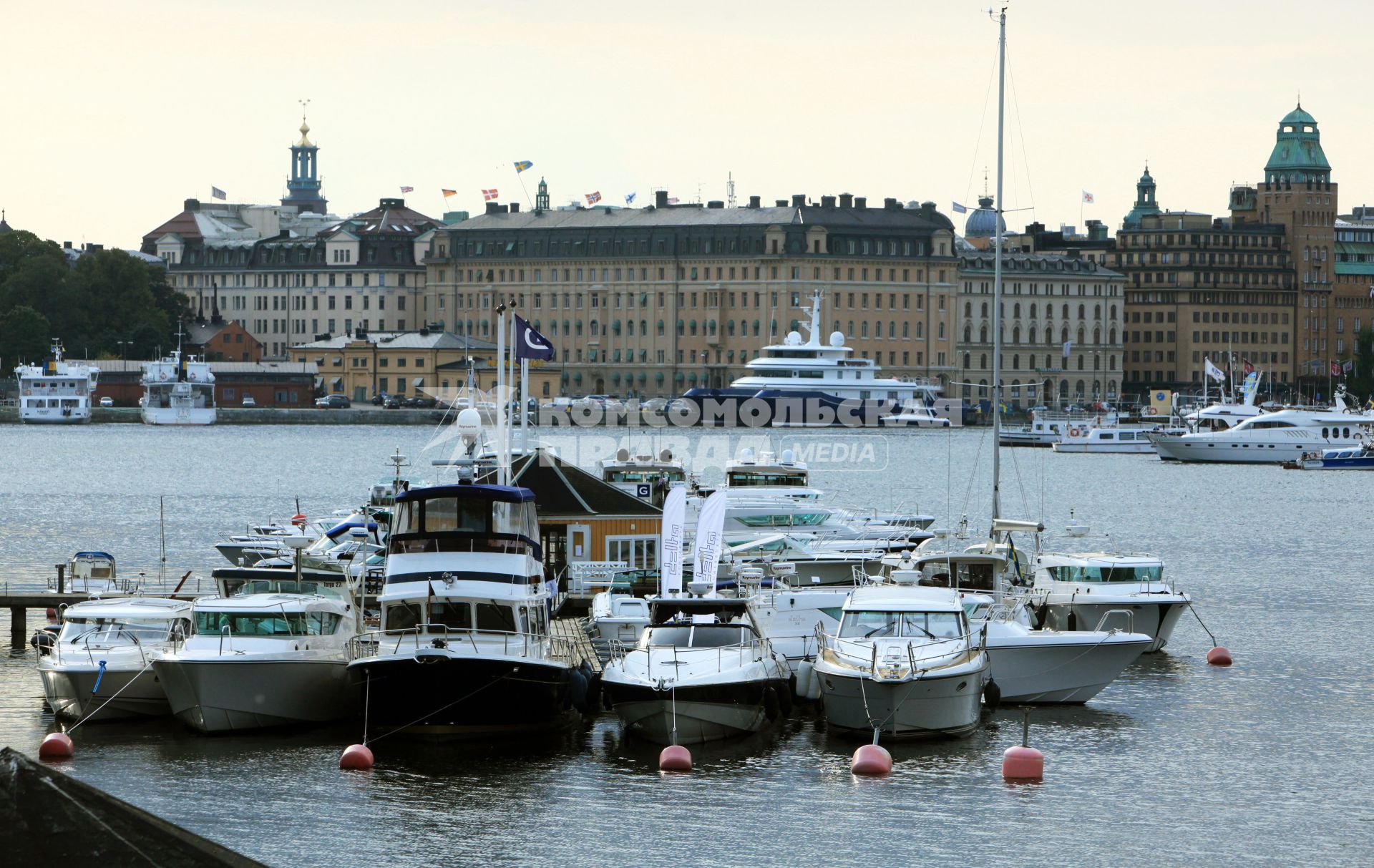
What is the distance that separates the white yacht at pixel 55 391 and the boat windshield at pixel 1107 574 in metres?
133

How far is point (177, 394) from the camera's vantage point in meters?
164

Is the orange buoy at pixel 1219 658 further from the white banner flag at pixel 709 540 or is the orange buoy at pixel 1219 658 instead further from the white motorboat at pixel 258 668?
the white motorboat at pixel 258 668

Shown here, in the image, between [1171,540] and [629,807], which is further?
[1171,540]

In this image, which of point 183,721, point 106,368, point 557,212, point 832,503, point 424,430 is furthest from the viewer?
point 557,212

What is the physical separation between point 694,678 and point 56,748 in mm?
8099

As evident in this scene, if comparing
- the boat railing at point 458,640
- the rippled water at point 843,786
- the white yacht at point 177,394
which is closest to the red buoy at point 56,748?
the rippled water at point 843,786

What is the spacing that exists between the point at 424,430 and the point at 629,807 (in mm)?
134749

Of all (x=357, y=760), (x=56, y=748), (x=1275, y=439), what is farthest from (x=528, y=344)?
(x=1275, y=439)

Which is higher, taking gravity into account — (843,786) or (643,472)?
(643,472)

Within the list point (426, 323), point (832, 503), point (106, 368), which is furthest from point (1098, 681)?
point (426, 323)

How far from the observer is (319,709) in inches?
1168

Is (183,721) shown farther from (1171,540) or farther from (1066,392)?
(1066,392)

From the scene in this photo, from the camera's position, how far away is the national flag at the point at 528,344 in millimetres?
37469

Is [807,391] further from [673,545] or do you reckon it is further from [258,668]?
[258,668]
